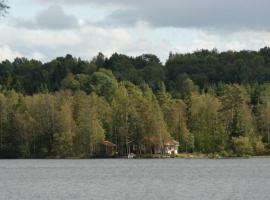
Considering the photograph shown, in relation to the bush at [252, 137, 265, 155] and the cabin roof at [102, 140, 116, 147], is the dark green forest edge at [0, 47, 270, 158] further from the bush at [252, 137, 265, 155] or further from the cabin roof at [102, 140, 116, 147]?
the cabin roof at [102, 140, 116, 147]

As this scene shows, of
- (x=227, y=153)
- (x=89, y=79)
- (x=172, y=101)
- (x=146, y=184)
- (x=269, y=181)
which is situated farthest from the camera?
(x=89, y=79)

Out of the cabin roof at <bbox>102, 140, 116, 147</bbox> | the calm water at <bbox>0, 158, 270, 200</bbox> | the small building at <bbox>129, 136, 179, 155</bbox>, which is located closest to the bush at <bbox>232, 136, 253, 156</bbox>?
the small building at <bbox>129, 136, 179, 155</bbox>

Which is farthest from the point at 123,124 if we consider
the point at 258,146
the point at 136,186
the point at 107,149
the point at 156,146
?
the point at 136,186

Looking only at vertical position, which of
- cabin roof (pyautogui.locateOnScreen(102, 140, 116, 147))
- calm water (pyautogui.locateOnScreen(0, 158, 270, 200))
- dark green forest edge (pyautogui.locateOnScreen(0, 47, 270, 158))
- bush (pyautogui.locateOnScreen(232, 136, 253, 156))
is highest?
dark green forest edge (pyautogui.locateOnScreen(0, 47, 270, 158))

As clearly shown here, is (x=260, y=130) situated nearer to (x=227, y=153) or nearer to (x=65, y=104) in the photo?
(x=227, y=153)

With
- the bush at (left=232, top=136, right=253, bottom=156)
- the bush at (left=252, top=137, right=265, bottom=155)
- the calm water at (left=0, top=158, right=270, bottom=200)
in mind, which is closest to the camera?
the calm water at (left=0, top=158, right=270, bottom=200)

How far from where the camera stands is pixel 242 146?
126875 millimetres

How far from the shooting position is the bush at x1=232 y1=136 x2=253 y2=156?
126m

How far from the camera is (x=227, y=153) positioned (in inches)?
5123

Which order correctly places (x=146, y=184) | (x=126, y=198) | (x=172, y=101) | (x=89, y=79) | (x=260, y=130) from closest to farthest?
(x=126, y=198) < (x=146, y=184) < (x=260, y=130) < (x=172, y=101) < (x=89, y=79)

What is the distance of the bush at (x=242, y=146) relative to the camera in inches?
4972

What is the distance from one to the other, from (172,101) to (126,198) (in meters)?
98.7

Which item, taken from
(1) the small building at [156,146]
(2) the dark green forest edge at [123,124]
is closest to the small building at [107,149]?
(2) the dark green forest edge at [123,124]

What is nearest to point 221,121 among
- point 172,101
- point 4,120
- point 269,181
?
point 172,101
